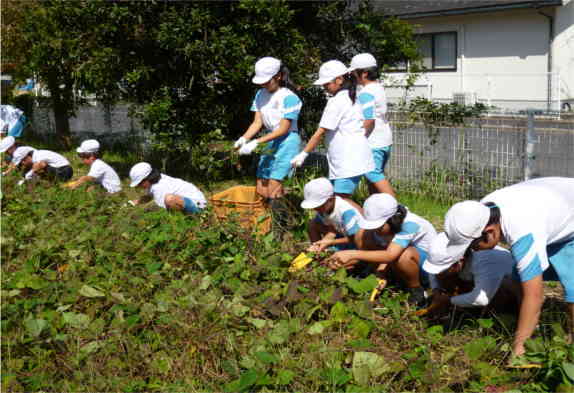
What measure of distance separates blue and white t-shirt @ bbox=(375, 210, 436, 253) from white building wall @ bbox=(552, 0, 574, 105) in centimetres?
1471

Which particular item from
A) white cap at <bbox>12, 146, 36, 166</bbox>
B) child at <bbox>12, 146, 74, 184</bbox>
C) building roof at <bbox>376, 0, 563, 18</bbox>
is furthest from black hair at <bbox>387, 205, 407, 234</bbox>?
building roof at <bbox>376, 0, 563, 18</bbox>

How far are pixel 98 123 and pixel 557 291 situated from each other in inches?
456

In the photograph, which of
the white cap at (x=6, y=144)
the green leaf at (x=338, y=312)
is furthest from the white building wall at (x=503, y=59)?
the green leaf at (x=338, y=312)

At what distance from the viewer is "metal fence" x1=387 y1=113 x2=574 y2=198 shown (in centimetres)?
697

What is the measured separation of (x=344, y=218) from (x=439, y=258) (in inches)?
49.0

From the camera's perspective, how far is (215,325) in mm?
3787

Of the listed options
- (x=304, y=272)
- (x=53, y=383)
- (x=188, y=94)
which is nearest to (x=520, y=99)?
(x=188, y=94)

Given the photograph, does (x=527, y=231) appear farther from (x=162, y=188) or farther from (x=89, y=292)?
(x=162, y=188)

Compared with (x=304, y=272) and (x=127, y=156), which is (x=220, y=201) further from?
(x=127, y=156)

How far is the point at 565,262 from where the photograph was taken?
3734 millimetres

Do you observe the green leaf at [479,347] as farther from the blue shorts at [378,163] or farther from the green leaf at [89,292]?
the blue shorts at [378,163]

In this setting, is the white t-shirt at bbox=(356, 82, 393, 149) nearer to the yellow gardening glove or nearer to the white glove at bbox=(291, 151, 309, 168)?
the white glove at bbox=(291, 151, 309, 168)

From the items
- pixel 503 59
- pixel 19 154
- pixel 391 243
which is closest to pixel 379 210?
pixel 391 243

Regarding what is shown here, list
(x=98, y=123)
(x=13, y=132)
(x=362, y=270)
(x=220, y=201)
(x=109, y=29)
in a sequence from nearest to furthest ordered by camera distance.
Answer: (x=362, y=270), (x=220, y=201), (x=109, y=29), (x=13, y=132), (x=98, y=123)
